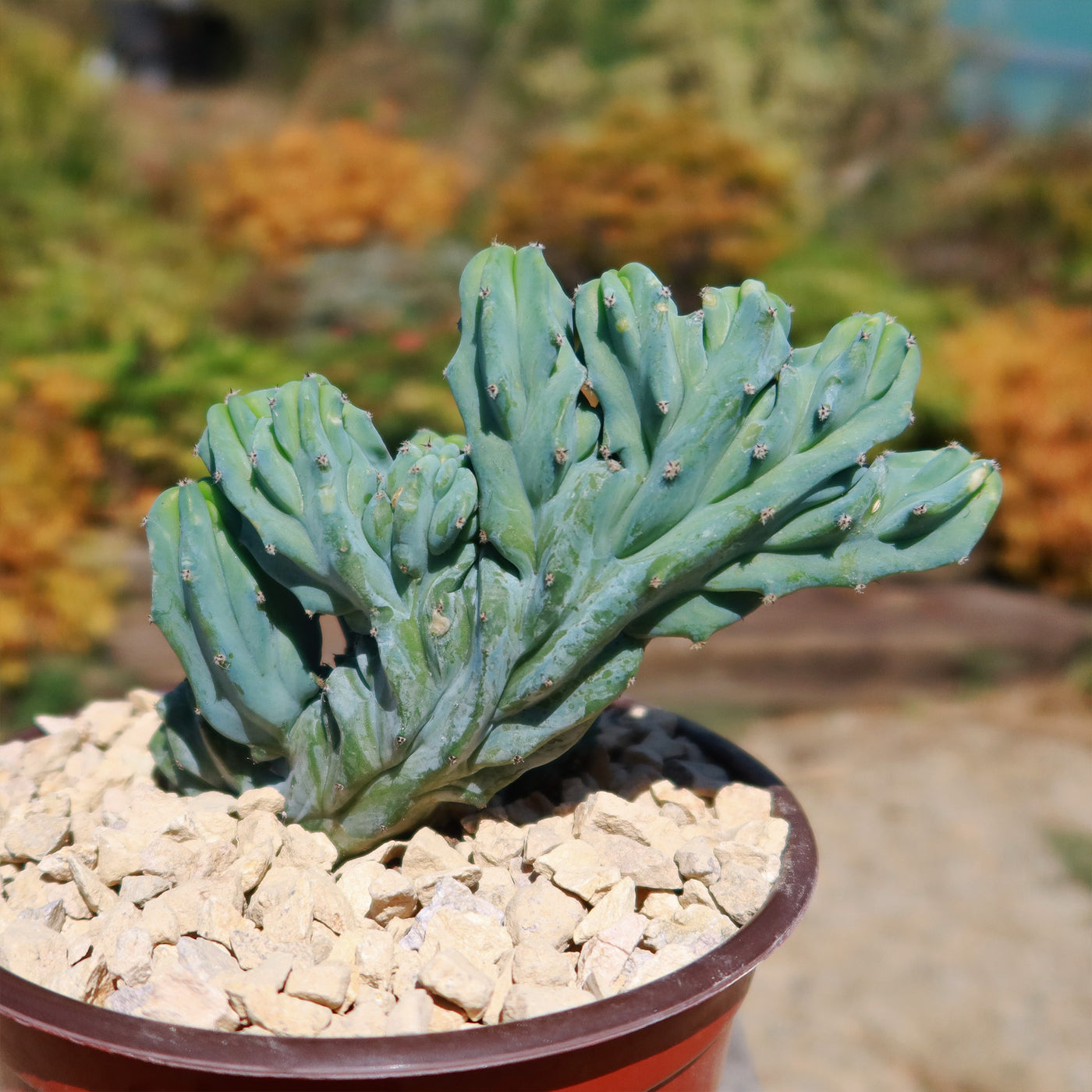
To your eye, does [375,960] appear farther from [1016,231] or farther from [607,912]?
[1016,231]

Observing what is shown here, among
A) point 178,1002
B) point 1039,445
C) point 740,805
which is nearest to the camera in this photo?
point 178,1002

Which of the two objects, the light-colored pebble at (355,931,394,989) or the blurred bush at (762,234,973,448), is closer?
the light-colored pebble at (355,931,394,989)

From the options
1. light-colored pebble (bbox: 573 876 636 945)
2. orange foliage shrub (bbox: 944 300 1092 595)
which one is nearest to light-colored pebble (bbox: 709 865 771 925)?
light-colored pebble (bbox: 573 876 636 945)

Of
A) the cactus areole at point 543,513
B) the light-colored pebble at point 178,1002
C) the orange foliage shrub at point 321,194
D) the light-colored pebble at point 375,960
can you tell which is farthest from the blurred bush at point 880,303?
the light-colored pebble at point 178,1002

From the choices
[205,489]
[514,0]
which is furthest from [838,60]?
[205,489]

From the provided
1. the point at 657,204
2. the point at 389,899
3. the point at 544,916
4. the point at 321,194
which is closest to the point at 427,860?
the point at 389,899

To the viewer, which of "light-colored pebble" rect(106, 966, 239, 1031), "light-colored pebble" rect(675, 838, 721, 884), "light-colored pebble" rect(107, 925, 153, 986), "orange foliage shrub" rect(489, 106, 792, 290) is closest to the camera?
"light-colored pebble" rect(106, 966, 239, 1031)

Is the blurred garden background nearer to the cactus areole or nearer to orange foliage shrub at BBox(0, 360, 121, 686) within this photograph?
orange foliage shrub at BBox(0, 360, 121, 686)
